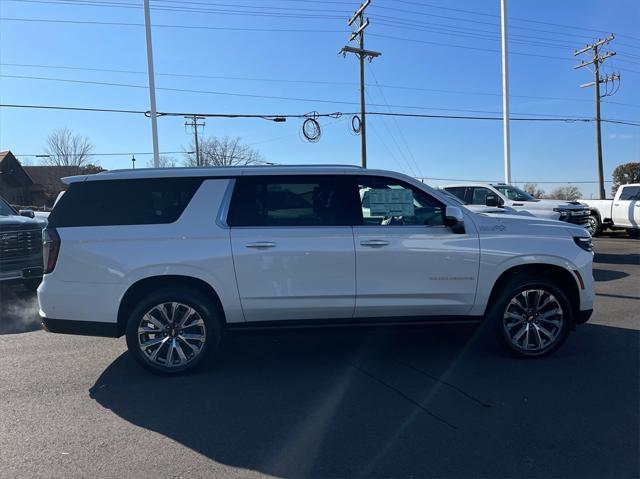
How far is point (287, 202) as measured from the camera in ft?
16.5

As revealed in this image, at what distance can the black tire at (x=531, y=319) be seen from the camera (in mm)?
5125

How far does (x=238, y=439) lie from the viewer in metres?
3.66

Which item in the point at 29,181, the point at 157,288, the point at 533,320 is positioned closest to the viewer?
the point at 157,288

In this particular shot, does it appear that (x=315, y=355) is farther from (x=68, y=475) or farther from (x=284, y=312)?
(x=68, y=475)

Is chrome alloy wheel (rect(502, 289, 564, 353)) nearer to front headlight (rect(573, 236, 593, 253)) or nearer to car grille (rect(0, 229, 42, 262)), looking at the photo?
front headlight (rect(573, 236, 593, 253))

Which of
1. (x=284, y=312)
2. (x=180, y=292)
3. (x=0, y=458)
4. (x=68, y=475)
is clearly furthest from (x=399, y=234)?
(x=0, y=458)

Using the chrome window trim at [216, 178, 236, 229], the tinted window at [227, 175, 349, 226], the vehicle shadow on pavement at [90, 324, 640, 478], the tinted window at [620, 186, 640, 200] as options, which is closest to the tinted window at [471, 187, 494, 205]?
the tinted window at [620, 186, 640, 200]

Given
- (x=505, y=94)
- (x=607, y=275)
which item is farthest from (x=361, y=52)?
(x=607, y=275)

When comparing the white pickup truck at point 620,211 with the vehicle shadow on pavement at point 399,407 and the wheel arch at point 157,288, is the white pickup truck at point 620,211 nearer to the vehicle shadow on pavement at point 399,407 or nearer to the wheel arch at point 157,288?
the vehicle shadow on pavement at point 399,407

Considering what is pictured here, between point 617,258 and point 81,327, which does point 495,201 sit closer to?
point 617,258

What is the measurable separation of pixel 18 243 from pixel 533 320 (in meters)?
8.15

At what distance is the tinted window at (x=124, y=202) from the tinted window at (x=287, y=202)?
1.64 ft

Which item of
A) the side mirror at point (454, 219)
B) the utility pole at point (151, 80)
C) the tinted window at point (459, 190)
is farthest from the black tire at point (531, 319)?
the utility pole at point (151, 80)

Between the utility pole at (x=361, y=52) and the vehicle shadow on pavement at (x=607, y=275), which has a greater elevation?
the utility pole at (x=361, y=52)
